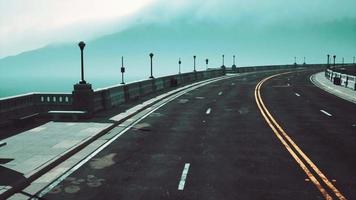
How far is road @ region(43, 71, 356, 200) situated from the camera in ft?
28.4

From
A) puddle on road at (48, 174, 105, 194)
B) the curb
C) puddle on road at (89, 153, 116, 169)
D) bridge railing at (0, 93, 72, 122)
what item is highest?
bridge railing at (0, 93, 72, 122)

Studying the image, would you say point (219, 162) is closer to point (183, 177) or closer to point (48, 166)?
point (183, 177)

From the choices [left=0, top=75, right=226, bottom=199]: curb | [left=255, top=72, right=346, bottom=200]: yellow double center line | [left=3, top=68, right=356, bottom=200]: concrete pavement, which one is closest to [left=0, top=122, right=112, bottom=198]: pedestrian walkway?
[left=0, top=75, right=226, bottom=199]: curb

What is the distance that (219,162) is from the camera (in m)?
11.1

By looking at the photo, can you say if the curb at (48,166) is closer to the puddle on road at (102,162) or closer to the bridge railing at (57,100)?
the puddle on road at (102,162)

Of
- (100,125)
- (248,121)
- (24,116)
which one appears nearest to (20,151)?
(100,125)

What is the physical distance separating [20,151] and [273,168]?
24.7 feet

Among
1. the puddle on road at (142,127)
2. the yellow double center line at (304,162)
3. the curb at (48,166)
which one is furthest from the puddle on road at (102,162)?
the yellow double center line at (304,162)

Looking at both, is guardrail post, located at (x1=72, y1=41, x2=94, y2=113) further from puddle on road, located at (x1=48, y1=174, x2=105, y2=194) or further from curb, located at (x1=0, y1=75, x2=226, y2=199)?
puddle on road, located at (x1=48, y1=174, x2=105, y2=194)

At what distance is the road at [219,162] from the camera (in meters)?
8.66

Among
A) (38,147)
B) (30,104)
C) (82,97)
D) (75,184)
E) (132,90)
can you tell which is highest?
(82,97)

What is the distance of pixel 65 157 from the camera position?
1145cm

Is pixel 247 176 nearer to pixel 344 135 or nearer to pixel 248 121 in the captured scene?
pixel 344 135

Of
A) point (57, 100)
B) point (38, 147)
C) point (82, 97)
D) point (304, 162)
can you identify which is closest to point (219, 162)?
point (304, 162)
